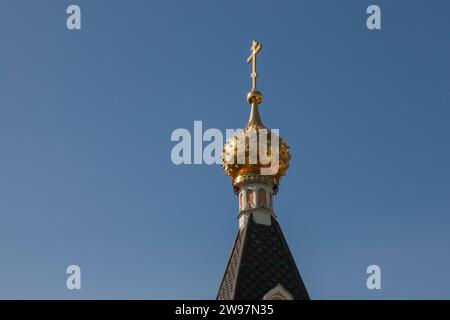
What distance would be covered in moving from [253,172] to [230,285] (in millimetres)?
2700

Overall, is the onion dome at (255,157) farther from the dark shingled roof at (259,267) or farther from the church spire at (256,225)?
the dark shingled roof at (259,267)

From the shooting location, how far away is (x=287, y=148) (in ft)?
68.3

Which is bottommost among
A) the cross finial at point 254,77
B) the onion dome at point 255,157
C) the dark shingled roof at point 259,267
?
the dark shingled roof at point 259,267

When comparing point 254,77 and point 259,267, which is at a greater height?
point 254,77

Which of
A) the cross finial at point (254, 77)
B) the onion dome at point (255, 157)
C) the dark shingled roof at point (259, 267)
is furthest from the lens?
the cross finial at point (254, 77)

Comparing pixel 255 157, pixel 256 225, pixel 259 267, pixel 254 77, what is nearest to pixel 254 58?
pixel 254 77

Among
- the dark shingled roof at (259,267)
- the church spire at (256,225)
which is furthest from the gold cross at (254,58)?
the dark shingled roof at (259,267)

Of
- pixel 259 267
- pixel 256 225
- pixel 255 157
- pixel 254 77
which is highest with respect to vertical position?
pixel 254 77

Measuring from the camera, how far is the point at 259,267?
19.0 m

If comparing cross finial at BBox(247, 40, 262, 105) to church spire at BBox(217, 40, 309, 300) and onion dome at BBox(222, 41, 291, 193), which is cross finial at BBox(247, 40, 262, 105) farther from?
onion dome at BBox(222, 41, 291, 193)

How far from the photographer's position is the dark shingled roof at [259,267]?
61.0ft

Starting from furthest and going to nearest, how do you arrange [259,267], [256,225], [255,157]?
[255,157] < [256,225] < [259,267]

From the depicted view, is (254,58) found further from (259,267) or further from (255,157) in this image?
(259,267)
